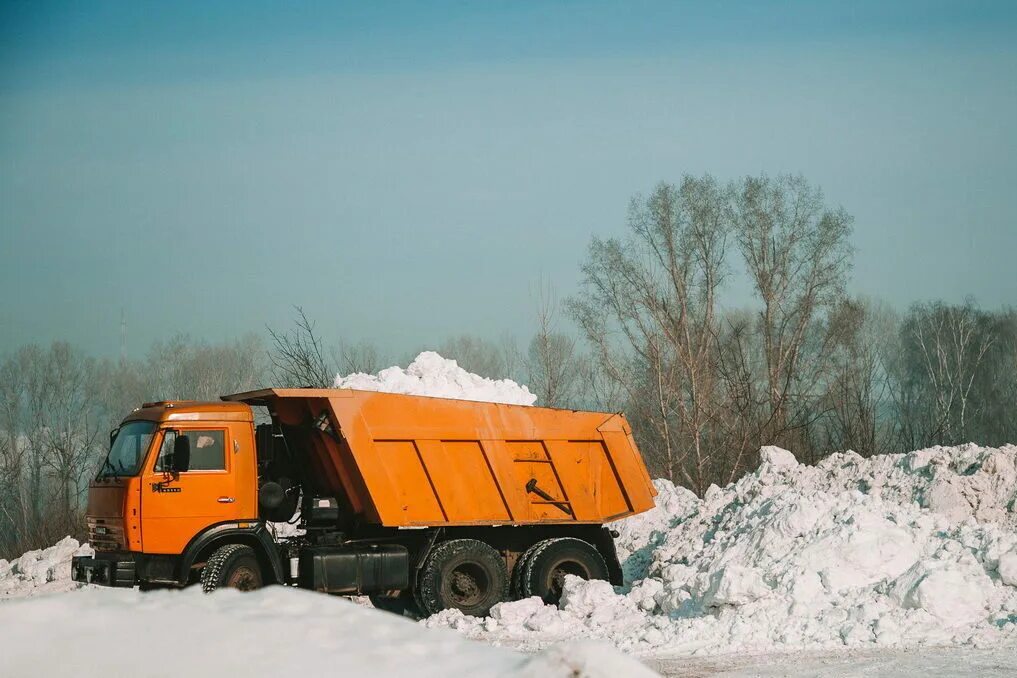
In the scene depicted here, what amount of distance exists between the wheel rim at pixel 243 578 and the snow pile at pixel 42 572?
23.7 feet

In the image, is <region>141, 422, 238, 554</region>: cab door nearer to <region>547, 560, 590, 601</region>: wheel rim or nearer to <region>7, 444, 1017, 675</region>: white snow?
<region>7, 444, 1017, 675</region>: white snow

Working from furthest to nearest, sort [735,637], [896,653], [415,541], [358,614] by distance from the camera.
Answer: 1. [415,541]
2. [735,637]
3. [896,653]
4. [358,614]

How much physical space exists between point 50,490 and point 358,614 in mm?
44535

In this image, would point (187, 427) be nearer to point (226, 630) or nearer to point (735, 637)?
point (735, 637)

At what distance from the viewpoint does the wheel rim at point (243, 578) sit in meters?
12.5

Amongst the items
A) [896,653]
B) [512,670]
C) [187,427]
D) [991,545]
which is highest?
[187,427]

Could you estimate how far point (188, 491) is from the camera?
12562mm

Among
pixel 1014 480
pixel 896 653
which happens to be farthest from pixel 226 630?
pixel 1014 480

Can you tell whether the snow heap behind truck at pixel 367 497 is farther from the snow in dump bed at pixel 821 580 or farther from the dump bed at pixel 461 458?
the snow in dump bed at pixel 821 580

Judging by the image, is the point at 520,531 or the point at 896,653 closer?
the point at 896,653

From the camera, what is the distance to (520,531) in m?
14.4

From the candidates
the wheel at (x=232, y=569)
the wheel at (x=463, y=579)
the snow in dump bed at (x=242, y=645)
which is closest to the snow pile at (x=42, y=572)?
the wheel at (x=232, y=569)

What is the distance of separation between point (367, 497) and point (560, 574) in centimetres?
287

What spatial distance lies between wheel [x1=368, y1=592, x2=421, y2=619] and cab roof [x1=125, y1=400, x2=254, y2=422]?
9.92ft
